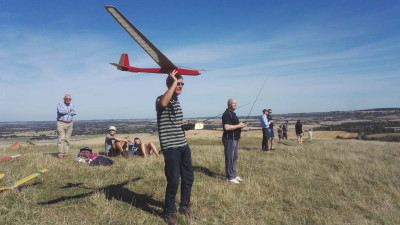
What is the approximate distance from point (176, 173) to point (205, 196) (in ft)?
5.87

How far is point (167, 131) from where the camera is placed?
3.46 meters

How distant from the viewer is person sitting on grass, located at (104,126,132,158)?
350 inches

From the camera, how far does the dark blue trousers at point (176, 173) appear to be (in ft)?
11.3

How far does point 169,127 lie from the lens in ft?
11.4

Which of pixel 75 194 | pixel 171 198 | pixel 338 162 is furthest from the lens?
pixel 338 162

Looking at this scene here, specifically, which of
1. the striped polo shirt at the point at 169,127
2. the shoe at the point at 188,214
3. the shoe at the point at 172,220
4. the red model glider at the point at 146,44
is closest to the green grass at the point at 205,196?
the shoe at the point at 188,214

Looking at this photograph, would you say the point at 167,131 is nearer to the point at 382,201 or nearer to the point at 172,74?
the point at 172,74

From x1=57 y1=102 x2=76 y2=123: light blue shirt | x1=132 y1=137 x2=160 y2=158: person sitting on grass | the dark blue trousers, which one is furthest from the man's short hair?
x1=57 y1=102 x2=76 y2=123: light blue shirt

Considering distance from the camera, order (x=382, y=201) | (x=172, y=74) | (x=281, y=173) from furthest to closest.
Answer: (x=281, y=173) → (x=382, y=201) → (x=172, y=74)

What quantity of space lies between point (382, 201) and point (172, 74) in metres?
5.27

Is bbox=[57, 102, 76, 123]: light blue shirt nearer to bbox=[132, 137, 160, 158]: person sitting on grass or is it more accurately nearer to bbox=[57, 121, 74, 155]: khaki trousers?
bbox=[57, 121, 74, 155]: khaki trousers

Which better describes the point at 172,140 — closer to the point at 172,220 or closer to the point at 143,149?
the point at 172,220

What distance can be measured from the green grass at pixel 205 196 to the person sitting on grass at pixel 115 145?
1308mm

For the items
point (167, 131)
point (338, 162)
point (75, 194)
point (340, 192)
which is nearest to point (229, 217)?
point (167, 131)
